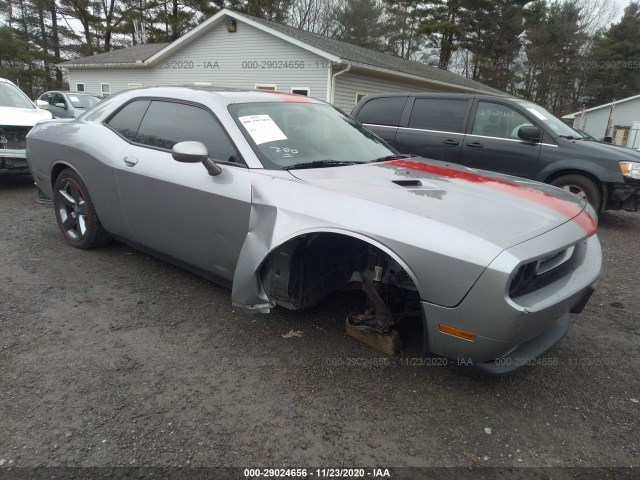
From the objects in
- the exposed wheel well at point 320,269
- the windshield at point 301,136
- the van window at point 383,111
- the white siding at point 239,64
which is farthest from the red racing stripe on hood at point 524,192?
the white siding at point 239,64

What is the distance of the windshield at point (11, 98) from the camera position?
7.37m

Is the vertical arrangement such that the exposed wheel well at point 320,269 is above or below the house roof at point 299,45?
below

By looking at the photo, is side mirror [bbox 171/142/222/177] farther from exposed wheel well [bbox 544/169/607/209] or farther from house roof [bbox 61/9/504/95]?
house roof [bbox 61/9/504/95]

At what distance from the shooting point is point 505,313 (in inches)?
74.3

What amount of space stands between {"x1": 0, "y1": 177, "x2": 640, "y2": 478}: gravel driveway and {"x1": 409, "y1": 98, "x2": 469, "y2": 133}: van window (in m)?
3.90

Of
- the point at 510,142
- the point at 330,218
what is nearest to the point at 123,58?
the point at 510,142

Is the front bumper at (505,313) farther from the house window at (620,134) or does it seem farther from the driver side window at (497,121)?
the house window at (620,134)

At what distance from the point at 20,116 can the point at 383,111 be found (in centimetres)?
573

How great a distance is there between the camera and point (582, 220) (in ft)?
8.20

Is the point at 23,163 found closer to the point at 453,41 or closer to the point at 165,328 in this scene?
the point at 165,328


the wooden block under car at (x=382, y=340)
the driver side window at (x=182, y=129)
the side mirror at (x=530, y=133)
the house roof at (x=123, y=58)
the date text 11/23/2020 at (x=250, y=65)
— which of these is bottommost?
the wooden block under car at (x=382, y=340)

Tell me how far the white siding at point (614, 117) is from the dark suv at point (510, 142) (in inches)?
1241

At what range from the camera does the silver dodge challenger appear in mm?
1995

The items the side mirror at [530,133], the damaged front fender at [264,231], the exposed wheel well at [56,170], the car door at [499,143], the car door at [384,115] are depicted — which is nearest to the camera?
the damaged front fender at [264,231]
